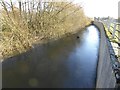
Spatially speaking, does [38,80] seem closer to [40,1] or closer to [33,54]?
[33,54]

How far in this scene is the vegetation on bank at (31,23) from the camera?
11.0m

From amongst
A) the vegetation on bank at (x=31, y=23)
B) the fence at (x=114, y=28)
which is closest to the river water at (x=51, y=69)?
the vegetation on bank at (x=31, y=23)

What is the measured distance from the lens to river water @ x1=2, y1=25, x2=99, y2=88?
7.84 meters

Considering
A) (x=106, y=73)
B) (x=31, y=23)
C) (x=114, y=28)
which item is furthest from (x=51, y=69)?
(x=31, y=23)

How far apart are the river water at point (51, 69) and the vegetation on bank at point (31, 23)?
622 mm

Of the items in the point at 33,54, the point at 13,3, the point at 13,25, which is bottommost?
the point at 33,54

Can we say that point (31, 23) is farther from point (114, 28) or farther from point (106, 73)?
point (106, 73)

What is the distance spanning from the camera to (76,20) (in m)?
21.6

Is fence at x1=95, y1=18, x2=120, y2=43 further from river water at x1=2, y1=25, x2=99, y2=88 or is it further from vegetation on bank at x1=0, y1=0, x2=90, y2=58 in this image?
vegetation on bank at x1=0, y1=0, x2=90, y2=58

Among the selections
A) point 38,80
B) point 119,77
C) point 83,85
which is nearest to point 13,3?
point 38,80

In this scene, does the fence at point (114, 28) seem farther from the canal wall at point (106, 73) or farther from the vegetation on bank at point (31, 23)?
the vegetation on bank at point (31, 23)

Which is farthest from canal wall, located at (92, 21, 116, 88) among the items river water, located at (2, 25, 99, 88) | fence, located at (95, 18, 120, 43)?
river water, located at (2, 25, 99, 88)

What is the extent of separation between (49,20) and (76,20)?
20.9ft

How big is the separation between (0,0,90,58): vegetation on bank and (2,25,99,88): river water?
2.04 ft
